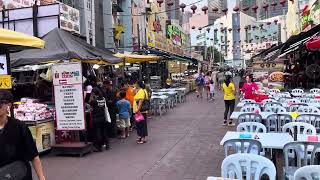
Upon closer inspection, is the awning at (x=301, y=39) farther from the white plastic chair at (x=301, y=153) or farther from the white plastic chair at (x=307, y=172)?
the white plastic chair at (x=307, y=172)

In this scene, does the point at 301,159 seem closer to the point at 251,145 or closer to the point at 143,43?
the point at 251,145

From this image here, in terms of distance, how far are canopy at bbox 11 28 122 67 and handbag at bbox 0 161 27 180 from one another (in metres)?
6.46

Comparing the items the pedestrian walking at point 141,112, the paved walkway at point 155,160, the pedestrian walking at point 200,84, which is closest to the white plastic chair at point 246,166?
the paved walkway at point 155,160

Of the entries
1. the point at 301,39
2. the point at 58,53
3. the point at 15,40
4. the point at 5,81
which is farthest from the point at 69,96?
the point at 301,39

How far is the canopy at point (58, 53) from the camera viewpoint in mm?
10234

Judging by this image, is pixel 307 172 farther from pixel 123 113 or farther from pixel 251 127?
pixel 123 113

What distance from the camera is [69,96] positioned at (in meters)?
10.6

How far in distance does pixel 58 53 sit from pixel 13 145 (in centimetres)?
662

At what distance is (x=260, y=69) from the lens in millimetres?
28766

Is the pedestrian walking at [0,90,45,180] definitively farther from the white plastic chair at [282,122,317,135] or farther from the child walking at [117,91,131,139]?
the child walking at [117,91,131,139]

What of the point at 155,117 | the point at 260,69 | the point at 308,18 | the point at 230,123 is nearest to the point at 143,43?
the point at 260,69

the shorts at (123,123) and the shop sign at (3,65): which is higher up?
the shop sign at (3,65)

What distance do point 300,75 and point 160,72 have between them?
46.5 feet

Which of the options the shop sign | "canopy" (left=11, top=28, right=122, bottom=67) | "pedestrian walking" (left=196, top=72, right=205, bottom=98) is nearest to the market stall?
"canopy" (left=11, top=28, right=122, bottom=67)
